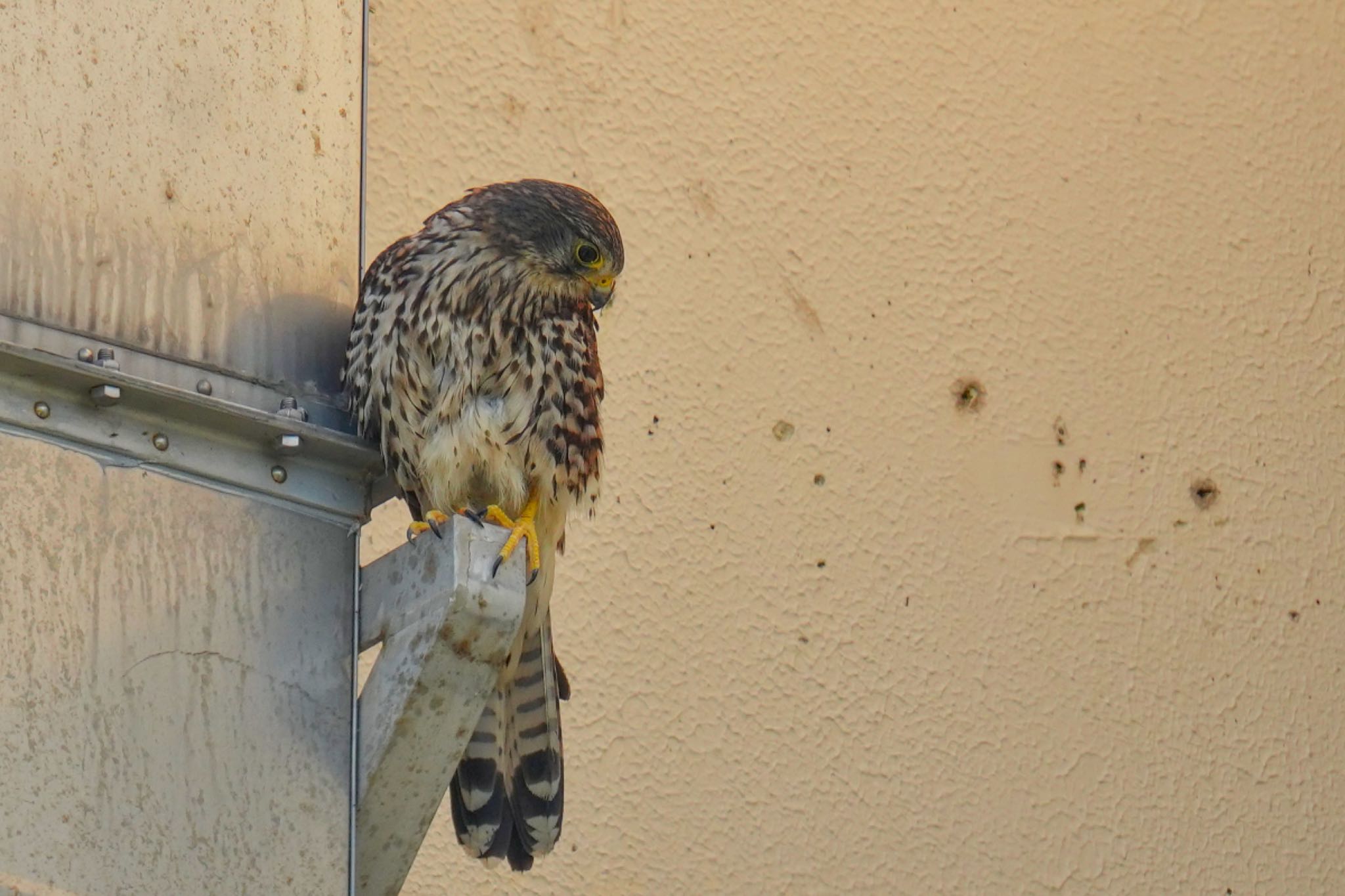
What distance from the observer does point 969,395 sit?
11.9 ft

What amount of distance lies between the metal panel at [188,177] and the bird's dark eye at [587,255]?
0.60 m

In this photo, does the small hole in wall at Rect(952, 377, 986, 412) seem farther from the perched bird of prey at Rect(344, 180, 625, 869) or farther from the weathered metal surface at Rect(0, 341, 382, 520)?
the weathered metal surface at Rect(0, 341, 382, 520)

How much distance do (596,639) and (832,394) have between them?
2.06ft

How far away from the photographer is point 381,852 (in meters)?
2.13

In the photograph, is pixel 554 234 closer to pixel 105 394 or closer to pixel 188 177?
pixel 188 177

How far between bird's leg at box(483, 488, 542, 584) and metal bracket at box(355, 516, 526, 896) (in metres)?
0.09

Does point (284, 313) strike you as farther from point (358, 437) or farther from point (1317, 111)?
point (1317, 111)

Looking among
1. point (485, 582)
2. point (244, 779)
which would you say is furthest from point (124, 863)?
point (485, 582)

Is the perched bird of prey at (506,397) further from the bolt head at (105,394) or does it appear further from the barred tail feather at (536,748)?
the bolt head at (105,394)

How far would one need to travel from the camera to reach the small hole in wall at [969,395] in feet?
11.9

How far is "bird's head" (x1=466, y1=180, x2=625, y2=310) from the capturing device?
281 cm

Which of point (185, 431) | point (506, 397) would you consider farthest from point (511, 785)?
point (185, 431)

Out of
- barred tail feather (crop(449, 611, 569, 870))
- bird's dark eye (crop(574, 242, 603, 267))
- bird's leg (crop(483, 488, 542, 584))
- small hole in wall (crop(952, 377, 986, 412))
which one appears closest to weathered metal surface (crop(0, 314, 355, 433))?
bird's leg (crop(483, 488, 542, 584))

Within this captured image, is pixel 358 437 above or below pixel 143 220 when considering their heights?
below
